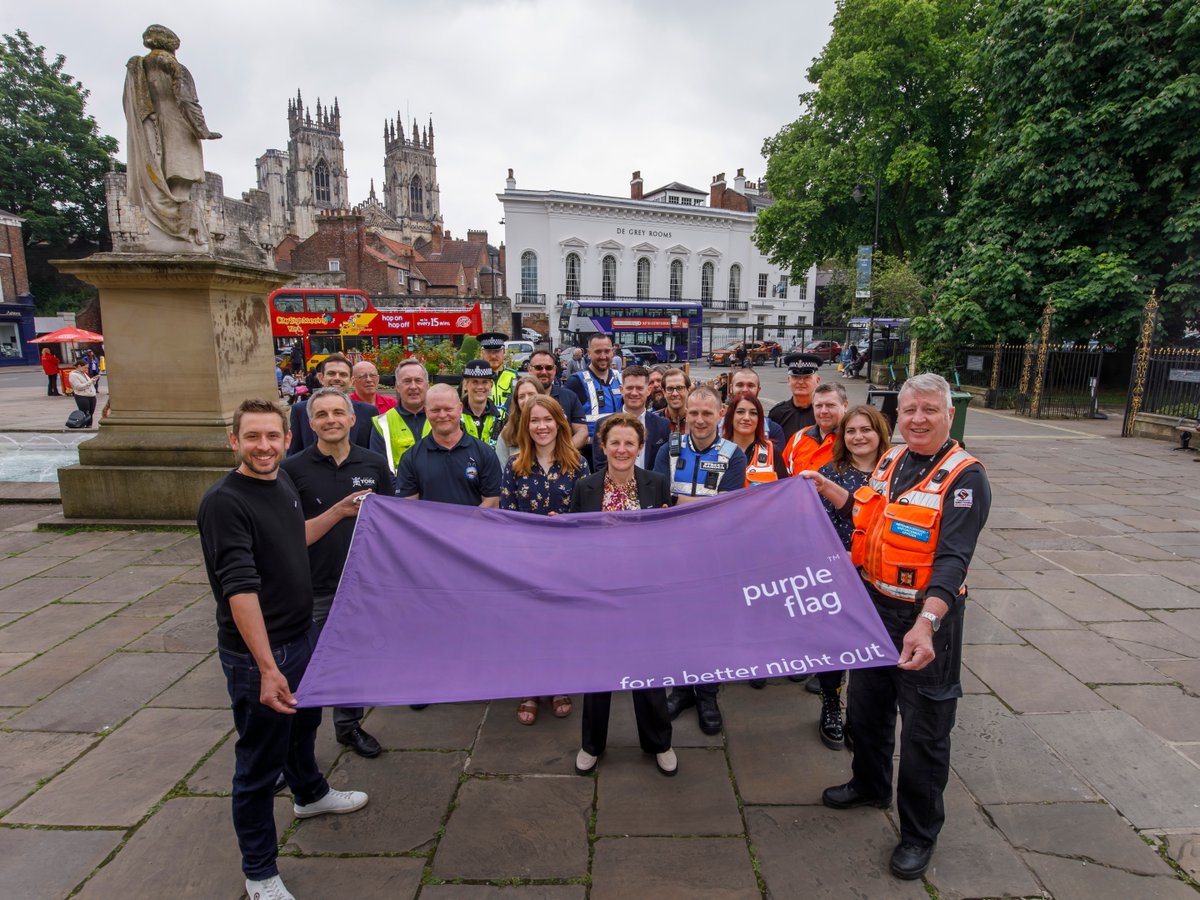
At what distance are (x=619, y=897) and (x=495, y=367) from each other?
5.06m

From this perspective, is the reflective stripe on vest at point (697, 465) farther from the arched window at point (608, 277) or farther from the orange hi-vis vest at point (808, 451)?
the arched window at point (608, 277)

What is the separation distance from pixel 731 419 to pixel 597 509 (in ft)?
3.89

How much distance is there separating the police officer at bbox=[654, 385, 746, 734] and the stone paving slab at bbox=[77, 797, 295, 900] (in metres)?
2.12

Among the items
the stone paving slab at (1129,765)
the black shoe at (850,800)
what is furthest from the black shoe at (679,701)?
the stone paving slab at (1129,765)

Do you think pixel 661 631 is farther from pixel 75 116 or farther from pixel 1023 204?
pixel 75 116

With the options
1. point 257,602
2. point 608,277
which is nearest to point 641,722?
point 257,602

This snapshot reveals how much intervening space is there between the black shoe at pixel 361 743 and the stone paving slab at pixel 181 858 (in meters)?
0.43

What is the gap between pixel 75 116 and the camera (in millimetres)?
44812

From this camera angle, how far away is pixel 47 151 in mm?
42375

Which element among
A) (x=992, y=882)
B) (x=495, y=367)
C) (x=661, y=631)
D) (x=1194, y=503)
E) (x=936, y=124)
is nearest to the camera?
(x=992, y=882)

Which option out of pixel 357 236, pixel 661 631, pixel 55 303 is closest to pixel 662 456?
pixel 661 631

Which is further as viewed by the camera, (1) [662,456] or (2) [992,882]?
(1) [662,456]

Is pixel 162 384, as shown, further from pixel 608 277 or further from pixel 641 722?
pixel 608 277

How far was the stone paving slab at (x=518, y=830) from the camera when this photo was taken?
262 cm
